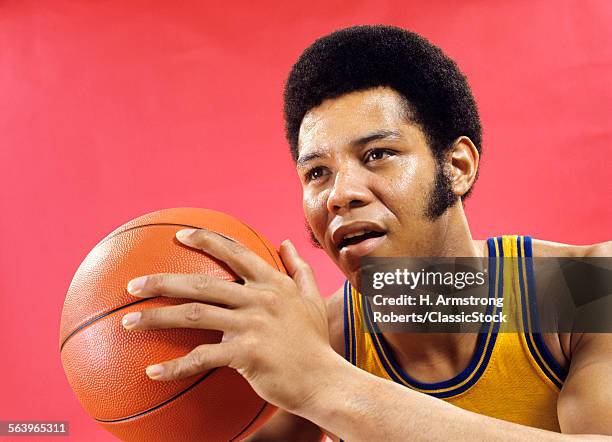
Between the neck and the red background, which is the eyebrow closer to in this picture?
the neck

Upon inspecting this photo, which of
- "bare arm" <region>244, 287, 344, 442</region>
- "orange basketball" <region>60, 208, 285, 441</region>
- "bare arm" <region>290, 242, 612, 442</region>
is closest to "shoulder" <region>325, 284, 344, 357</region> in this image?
"bare arm" <region>244, 287, 344, 442</region>

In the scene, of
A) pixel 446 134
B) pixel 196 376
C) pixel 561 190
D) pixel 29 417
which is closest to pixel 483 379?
pixel 446 134

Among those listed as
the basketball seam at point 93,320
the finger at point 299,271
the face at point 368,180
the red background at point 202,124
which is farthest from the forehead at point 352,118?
the red background at point 202,124

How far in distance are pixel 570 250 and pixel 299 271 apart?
2.19ft

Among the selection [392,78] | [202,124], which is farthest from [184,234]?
[202,124]

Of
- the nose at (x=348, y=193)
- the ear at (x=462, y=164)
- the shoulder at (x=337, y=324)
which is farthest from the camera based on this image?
the shoulder at (x=337, y=324)

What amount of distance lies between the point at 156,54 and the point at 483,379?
2.46 m

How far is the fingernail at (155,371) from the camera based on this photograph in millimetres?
871

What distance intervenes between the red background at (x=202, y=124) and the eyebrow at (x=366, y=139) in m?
1.67

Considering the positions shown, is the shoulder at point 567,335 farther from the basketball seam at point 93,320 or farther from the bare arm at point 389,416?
the basketball seam at point 93,320

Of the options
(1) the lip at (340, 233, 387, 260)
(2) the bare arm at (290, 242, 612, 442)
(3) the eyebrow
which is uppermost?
(3) the eyebrow

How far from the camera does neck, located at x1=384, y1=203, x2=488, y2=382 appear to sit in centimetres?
138

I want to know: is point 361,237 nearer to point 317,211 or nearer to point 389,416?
point 317,211

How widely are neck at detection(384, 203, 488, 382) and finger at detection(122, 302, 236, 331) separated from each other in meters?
0.64
